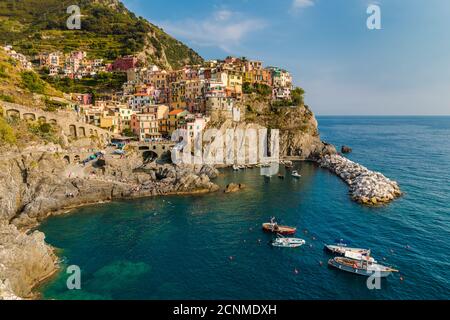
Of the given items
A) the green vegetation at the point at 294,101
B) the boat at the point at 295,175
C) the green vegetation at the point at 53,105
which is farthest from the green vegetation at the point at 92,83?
the boat at the point at 295,175

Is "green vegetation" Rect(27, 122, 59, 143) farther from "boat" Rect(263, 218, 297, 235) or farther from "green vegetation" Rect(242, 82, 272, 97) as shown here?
"green vegetation" Rect(242, 82, 272, 97)

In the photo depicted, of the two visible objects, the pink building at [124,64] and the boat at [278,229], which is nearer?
the boat at [278,229]

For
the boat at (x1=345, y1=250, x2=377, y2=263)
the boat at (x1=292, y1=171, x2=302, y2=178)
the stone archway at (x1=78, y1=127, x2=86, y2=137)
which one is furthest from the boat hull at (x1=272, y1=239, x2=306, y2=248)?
the stone archway at (x1=78, y1=127, x2=86, y2=137)

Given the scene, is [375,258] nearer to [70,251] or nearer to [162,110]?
[70,251]

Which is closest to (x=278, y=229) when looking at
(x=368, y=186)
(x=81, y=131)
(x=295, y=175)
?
(x=368, y=186)

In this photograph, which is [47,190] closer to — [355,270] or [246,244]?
[246,244]

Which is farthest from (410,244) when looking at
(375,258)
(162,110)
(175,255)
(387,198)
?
(162,110)

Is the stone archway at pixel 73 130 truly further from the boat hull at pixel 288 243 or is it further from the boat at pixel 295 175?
the boat hull at pixel 288 243
